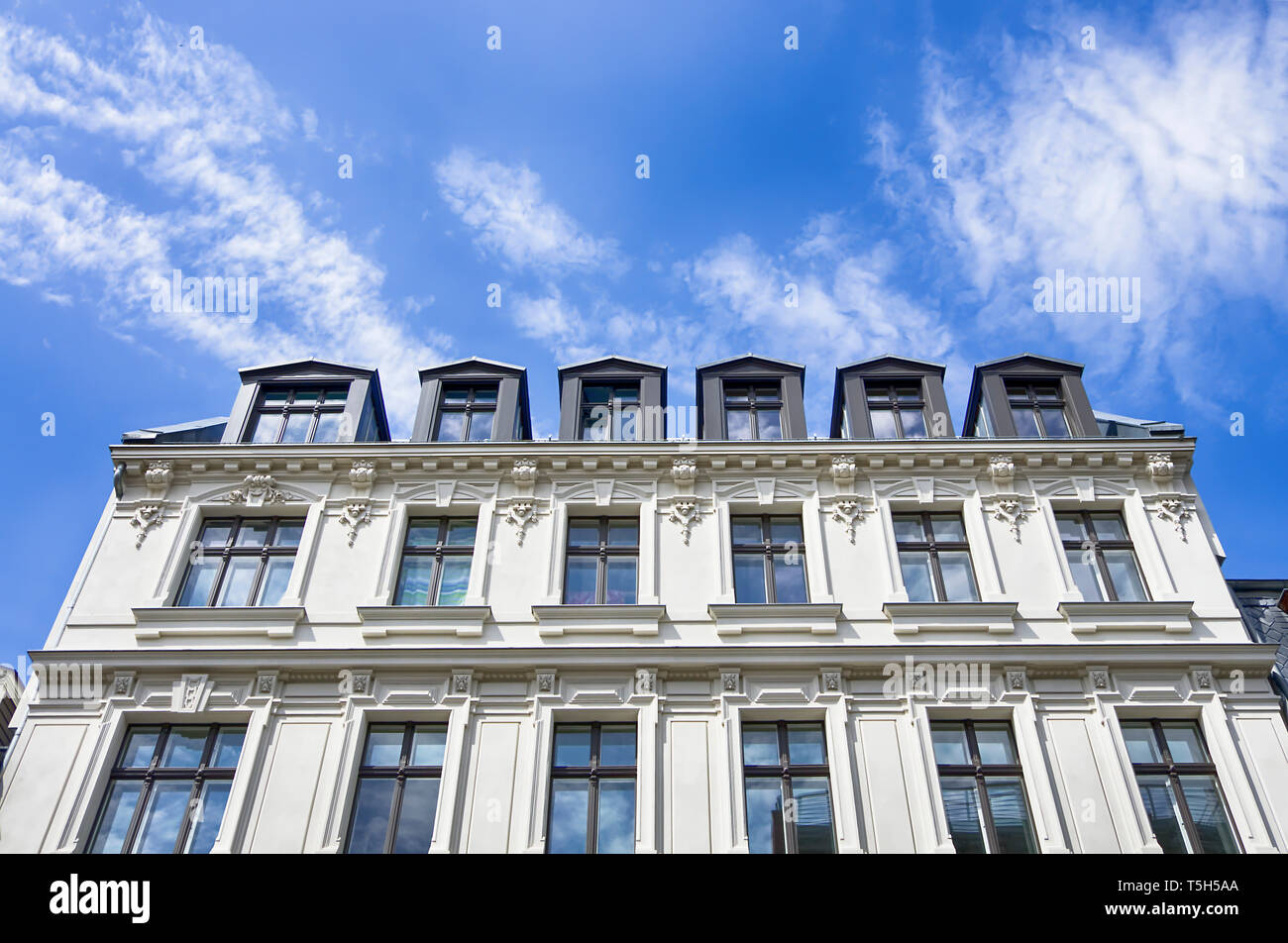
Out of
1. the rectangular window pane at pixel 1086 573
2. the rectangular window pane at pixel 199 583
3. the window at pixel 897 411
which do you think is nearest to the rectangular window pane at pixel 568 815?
the rectangular window pane at pixel 199 583

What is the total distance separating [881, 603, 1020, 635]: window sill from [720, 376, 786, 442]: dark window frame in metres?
4.60

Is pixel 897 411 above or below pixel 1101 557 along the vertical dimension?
above

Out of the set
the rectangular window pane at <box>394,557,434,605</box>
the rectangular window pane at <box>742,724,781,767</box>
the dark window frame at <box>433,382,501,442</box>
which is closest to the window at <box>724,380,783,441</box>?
the dark window frame at <box>433,382,501,442</box>

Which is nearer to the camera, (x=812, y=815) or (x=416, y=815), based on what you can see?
(x=812, y=815)

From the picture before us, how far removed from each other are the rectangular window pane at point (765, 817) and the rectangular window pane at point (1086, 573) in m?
6.11

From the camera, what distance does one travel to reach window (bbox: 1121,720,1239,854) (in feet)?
48.4

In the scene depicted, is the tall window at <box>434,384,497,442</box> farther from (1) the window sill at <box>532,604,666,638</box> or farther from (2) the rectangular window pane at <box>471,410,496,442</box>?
(1) the window sill at <box>532,604,666,638</box>

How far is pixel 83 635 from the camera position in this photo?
56.2ft

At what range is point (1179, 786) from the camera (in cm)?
1527

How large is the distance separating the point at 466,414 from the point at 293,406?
125 inches

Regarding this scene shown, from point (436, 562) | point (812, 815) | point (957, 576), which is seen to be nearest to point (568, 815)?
point (812, 815)

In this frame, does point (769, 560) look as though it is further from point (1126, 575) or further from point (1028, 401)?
point (1028, 401)

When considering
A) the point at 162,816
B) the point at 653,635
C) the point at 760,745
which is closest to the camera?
the point at 162,816
